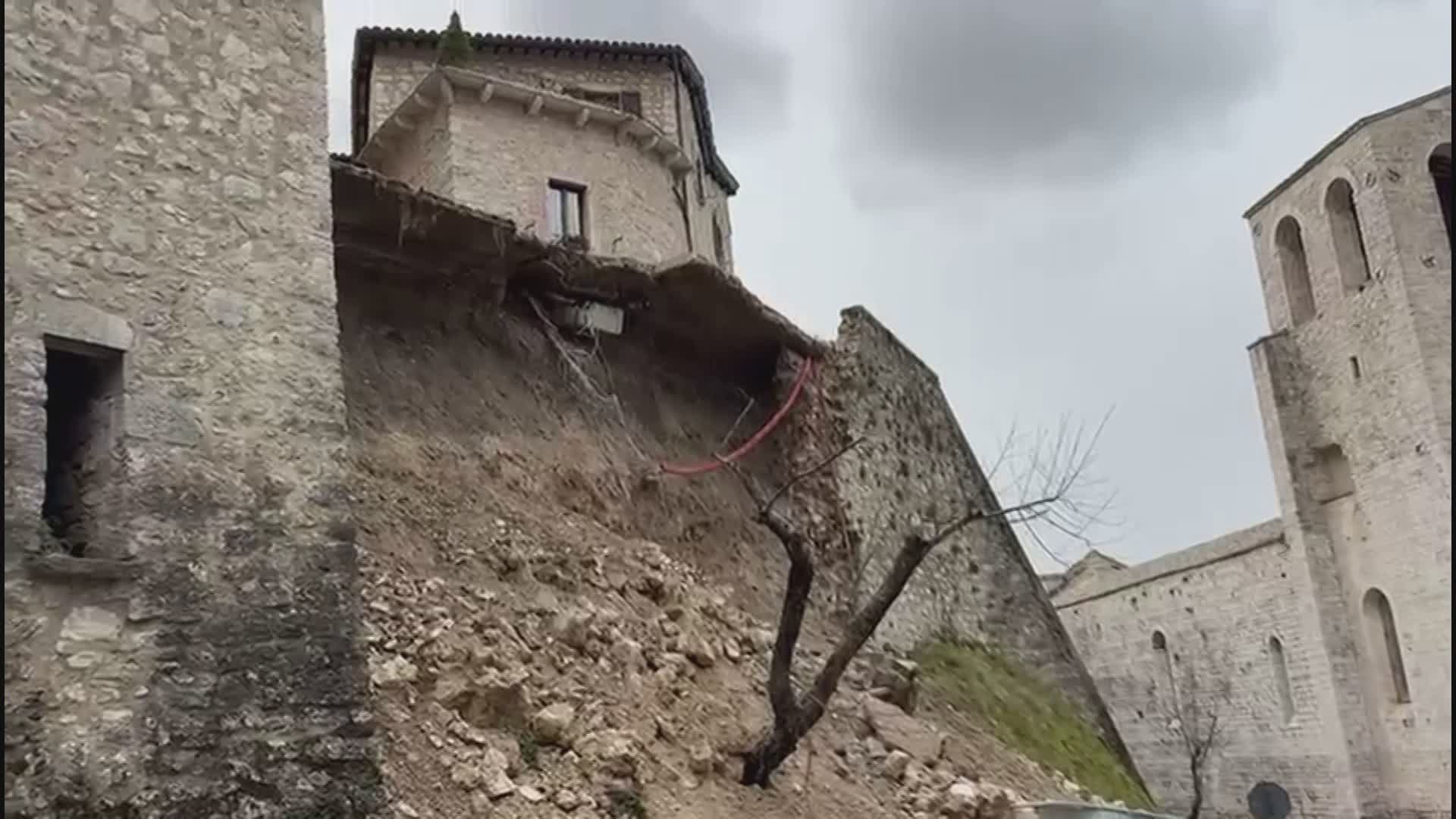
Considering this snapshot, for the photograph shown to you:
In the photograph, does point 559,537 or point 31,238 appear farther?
point 559,537

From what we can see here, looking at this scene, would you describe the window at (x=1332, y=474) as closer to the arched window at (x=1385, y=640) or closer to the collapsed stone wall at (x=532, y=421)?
the arched window at (x=1385, y=640)

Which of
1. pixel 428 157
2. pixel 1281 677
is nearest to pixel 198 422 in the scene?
pixel 428 157

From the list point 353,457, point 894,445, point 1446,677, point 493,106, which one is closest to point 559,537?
point 353,457

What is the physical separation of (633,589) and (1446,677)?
2106 centimetres

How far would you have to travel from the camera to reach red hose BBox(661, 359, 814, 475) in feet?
40.3

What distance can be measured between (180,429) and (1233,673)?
26.3 metres

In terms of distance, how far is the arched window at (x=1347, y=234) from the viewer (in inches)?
1116

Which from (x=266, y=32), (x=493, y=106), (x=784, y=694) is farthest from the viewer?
(x=493, y=106)

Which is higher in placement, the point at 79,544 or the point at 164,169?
the point at 164,169

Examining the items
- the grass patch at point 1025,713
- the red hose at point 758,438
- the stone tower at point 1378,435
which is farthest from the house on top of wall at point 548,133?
the stone tower at point 1378,435

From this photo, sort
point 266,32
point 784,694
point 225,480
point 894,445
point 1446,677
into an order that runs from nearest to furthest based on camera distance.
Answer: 1. point 225,480
2. point 266,32
3. point 784,694
4. point 894,445
5. point 1446,677

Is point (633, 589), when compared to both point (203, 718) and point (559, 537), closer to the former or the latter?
point (559, 537)

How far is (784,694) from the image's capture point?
9078mm

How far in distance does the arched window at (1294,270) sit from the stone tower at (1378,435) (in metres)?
0.08
